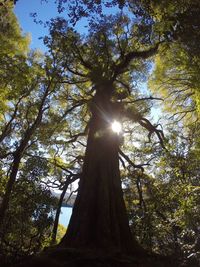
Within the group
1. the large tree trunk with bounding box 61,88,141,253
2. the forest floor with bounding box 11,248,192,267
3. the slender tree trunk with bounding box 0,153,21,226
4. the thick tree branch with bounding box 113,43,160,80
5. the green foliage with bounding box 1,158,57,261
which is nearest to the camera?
the forest floor with bounding box 11,248,192,267

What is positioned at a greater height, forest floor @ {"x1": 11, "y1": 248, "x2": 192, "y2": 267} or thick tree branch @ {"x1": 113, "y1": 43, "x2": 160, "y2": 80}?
thick tree branch @ {"x1": 113, "y1": 43, "x2": 160, "y2": 80}

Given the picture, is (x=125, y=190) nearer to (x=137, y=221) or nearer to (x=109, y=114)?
(x=137, y=221)

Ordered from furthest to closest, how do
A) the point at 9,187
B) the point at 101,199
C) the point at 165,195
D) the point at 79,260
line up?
the point at 165,195, the point at 9,187, the point at 101,199, the point at 79,260

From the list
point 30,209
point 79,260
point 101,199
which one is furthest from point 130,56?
point 79,260

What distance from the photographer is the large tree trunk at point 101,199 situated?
23.9 ft

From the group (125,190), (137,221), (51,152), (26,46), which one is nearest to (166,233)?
(137,221)

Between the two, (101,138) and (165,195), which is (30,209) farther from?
(165,195)

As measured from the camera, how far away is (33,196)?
10203 millimetres

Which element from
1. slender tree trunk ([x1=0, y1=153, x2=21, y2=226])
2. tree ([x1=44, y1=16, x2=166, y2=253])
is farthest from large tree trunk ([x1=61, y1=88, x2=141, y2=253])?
slender tree trunk ([x1=0, y1=153, x2=21, y2=226])

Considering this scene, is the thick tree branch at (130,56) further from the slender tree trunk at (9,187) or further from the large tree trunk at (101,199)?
the slender tree trunk at (9,187)

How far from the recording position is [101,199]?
807 centimetres

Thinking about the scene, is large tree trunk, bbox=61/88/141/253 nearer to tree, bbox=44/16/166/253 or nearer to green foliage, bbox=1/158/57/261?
tree, bbox=44/16/166/253

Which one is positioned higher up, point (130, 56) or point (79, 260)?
point (130, 56)

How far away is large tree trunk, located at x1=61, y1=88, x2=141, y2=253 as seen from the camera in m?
7.27
